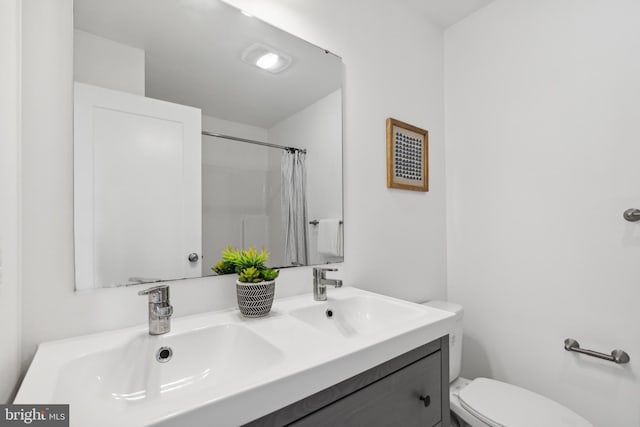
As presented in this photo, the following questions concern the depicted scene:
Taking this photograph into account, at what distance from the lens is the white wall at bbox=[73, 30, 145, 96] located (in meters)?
0.79

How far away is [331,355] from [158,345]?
1.44 ft

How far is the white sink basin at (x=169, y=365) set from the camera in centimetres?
64

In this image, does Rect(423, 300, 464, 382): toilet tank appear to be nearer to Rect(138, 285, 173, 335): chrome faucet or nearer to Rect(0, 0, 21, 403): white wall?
Rect(138, 285, 173, 335): chrome faucet

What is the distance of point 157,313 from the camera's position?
76 cm

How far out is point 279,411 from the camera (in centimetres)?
55

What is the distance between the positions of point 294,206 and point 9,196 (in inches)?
31.5

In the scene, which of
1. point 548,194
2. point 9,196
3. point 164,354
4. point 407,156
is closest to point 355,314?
point 164,354

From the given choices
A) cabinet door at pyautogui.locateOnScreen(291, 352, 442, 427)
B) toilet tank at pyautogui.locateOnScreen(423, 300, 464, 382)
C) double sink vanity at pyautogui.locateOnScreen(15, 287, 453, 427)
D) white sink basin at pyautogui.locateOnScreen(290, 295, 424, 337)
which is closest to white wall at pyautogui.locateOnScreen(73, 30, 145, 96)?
double sink vanity at pyautogui.locateOnScreen(15, 287, 453, 427)

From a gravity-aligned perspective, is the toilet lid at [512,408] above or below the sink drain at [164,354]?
below

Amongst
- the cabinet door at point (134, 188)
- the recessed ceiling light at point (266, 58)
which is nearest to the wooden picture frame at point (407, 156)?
the recessed ceiling light at point (266, 58)

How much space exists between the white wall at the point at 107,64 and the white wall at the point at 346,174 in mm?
29

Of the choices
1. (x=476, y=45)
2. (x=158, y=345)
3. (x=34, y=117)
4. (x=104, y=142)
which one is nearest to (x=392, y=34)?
(x=476, y=45)

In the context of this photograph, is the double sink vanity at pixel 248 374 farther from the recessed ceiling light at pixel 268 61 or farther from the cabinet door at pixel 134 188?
the recessed ceiling light at pixel 268 61

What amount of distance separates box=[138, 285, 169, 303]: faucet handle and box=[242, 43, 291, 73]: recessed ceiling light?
833 mm
